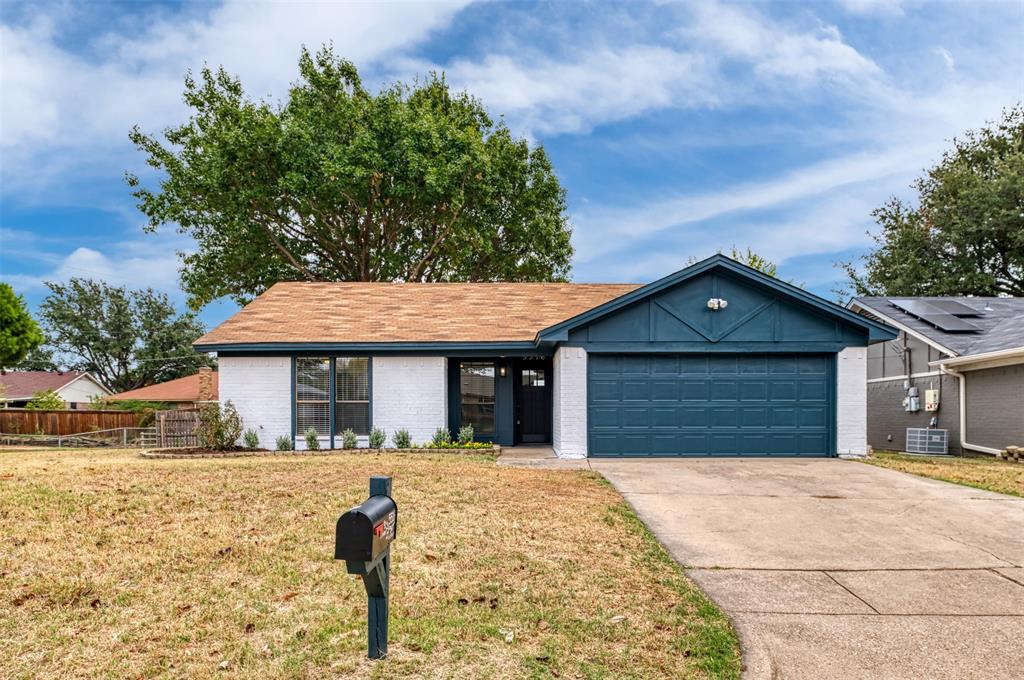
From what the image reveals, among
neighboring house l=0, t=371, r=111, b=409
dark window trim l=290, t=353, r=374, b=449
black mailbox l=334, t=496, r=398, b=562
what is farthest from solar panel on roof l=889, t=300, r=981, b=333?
neighboring house l=0, t=371, r=111, b=409

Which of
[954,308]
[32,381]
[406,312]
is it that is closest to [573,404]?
[406,312]

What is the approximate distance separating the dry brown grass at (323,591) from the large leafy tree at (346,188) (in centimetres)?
1793

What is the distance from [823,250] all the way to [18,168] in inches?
1551

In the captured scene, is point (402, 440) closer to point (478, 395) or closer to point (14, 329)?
point (478, 395)

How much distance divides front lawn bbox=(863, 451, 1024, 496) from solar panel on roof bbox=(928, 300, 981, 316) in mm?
6093

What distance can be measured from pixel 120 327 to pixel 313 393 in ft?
132

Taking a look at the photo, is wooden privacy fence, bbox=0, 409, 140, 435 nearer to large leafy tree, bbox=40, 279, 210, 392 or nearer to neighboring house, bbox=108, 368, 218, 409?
neighboring house, bbox=108, 368, 218, 409

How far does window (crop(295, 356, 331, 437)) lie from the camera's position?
1496 centimetres

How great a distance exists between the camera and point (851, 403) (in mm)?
13430

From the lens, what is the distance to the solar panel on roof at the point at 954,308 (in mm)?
18500

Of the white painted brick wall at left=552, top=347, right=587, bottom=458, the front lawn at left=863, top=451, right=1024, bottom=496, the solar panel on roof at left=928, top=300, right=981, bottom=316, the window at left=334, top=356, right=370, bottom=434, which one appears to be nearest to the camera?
the front lawn at left=863, top=451, right=1024, bottom=496

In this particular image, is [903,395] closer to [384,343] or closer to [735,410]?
[735,410]

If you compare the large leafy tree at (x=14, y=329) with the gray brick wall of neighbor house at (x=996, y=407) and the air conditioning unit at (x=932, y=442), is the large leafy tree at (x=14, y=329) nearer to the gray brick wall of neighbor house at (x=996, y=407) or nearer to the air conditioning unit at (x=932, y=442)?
the air conditioning unit at (x=932, y=442)

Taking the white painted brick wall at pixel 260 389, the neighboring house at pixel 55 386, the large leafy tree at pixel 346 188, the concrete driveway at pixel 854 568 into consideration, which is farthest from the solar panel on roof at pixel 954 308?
the neighboring house at pixel 55 386
